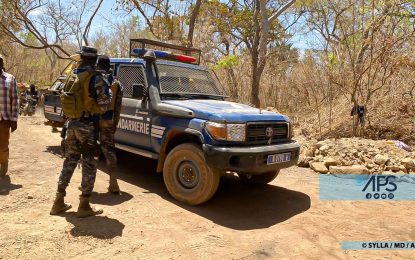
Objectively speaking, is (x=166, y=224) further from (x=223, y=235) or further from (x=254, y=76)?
(x=254, y=76)

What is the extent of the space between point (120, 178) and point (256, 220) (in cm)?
238

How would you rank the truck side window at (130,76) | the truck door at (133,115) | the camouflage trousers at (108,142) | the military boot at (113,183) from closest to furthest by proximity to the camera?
the camouflage trousers at (108,142) → the military boot at (113,183) → the truck door at (133,115) → the truck side window at (130,76)

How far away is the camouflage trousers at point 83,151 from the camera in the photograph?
145 inches

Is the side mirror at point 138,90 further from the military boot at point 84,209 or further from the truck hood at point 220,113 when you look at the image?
the military boot at point 84,209

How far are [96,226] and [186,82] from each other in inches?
102

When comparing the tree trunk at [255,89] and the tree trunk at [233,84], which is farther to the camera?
the tree trunk at [233,84]

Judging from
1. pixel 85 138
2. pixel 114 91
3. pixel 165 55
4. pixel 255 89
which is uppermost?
pixel 165 55

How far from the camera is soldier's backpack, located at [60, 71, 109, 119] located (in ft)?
11.9

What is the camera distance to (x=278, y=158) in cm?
429

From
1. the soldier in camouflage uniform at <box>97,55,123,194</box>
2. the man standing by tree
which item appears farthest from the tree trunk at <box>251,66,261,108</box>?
the man standing by tree

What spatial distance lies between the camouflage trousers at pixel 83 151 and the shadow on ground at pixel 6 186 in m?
1.19

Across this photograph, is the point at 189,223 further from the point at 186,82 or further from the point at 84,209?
the point at 186,82
